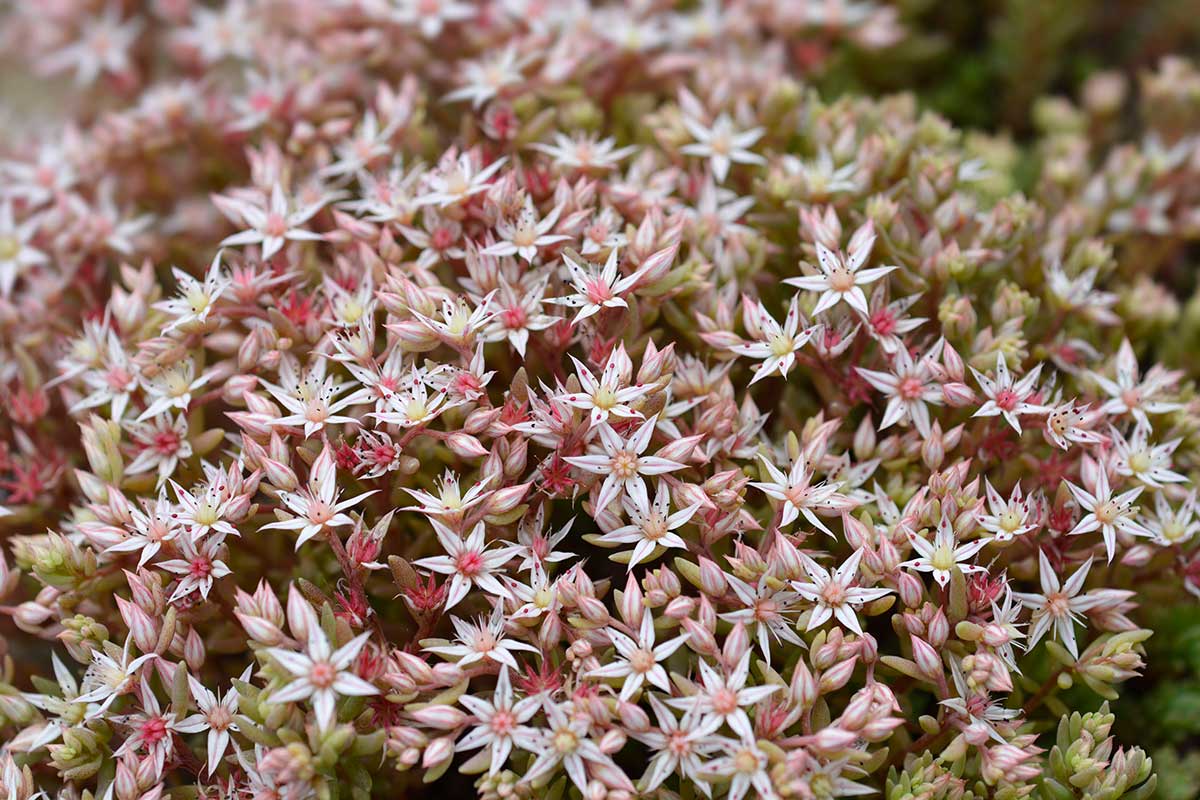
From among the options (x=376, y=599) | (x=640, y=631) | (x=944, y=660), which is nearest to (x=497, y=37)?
(x=376, y=599)

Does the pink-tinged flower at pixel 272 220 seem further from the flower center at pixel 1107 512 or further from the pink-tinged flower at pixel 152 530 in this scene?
the flower center at pixel 1107 512

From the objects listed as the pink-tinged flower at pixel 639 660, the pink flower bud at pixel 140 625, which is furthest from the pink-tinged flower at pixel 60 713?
the pink-tinged flower at pixel 639 660

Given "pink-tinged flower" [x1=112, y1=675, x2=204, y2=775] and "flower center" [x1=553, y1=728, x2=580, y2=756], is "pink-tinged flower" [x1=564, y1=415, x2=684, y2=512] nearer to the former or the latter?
"flower center" [x1=553, y1=728, x2=580, y2=756]

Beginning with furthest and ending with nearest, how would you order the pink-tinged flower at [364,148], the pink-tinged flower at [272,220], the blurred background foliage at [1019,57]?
1. the blurred background foliage at [1019,57]
2. the pink-tinged flower at [364,148]
3. the pink-tinged flower at [272,220]

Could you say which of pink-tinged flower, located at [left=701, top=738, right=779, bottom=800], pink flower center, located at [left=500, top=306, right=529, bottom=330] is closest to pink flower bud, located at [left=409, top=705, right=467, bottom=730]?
pink-tinged flower, located at [left=701, top=738, right=779, bottom=800]

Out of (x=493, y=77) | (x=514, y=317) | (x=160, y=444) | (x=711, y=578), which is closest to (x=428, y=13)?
(x=493, y=77)

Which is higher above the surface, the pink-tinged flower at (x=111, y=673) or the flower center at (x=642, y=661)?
the flower center at (x=642, y=661)

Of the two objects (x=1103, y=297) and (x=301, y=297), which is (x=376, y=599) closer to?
(x=301, y=297)
